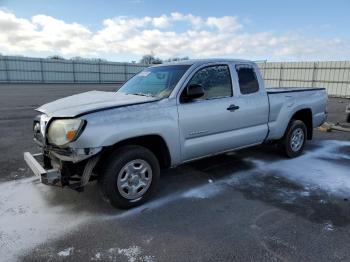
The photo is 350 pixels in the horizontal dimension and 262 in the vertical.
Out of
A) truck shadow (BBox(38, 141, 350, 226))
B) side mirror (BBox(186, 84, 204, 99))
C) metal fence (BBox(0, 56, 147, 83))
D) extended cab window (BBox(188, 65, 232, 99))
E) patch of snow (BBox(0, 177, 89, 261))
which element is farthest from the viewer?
metal fence (BBox(0, 56, 147, 83))

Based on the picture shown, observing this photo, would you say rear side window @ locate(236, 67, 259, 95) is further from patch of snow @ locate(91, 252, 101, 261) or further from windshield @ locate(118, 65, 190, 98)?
patch of snow @ locate(91, 252, 101, 261)

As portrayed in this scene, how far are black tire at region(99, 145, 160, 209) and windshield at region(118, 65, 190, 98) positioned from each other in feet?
2.93

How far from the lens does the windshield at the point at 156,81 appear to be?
14.6ft

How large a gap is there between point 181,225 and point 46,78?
4428 centimetres

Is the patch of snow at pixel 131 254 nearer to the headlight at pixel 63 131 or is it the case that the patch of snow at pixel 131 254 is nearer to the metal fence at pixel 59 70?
the headlight at pixel 63 131

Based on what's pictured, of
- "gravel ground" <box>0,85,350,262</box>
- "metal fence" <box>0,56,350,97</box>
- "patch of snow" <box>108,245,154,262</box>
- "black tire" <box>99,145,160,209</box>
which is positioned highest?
"metal fence" <box>0,56,350,97</box>

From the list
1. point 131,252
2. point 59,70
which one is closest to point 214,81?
point 131,252

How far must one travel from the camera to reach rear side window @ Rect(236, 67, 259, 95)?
5156 millimetres

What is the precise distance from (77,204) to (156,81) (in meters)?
2.15

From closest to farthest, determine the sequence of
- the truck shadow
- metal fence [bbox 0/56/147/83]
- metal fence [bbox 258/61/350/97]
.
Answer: the truck shadow → metal fence [bbox 258/61/350/97] → metal fence [bbox 0/56/147/83]

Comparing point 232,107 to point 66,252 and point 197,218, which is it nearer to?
point 197,218

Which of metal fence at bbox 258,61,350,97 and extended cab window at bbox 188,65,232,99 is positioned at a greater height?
metal fence at bbox 258,61,350,97

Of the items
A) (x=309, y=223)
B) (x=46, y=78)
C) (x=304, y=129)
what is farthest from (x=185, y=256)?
(x=46, y=78)

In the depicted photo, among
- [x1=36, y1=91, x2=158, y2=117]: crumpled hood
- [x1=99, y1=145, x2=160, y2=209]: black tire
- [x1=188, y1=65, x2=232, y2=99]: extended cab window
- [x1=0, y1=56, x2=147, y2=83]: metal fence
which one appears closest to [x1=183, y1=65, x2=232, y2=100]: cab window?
[x1=188, y1=65, x2=232, y2=99]: extended cab window
